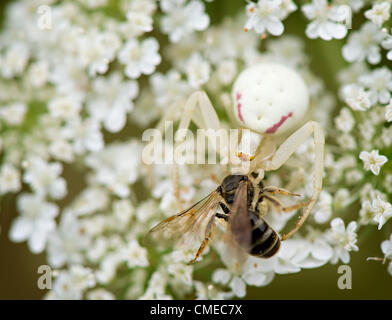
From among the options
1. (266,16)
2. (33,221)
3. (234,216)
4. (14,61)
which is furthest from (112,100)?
(234,216)

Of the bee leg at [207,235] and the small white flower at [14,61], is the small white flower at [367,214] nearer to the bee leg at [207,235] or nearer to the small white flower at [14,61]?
the bee leg at [207,235]

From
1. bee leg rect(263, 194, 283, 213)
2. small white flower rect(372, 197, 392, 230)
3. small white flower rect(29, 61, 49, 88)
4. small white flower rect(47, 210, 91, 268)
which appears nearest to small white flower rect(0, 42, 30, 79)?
small white flower rect(29, 61, 49, 88)

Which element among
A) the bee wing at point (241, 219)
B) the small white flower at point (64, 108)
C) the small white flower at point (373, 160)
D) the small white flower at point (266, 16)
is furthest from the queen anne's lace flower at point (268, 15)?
the small white flower at point (64, 108)

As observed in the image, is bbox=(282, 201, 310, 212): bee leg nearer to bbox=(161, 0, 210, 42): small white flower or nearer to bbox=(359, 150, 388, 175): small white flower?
bbox=(359, 150, 388, 175): small white flower

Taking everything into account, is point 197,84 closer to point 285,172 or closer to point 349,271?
point 285,172

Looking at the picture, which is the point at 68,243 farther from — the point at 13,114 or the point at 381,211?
the point at 381,211
